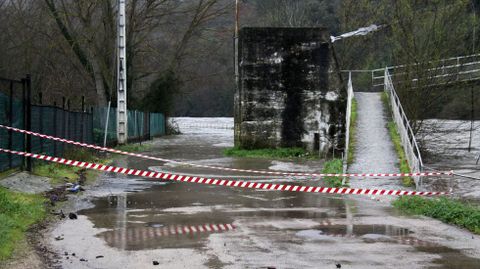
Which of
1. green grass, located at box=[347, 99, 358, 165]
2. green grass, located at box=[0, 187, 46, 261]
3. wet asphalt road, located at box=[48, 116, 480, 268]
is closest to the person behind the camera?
wet asphalt road, located at box=[48, 116, 480, 268]

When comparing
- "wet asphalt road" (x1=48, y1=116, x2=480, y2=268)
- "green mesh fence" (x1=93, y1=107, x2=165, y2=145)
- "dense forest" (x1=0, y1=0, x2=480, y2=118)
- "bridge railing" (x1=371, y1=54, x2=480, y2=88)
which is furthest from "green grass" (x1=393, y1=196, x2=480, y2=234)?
"dense forest" (x1=0, y1=0, x2=480, y2=118)

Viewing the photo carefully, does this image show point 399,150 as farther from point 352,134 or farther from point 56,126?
point 56,126

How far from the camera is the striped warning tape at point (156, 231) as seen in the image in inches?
376

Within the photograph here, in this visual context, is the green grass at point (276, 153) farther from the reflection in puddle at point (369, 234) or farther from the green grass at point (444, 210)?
the reflection in puddle at point (369, 234)

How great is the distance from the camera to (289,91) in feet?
86.9

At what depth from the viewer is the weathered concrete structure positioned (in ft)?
85.8

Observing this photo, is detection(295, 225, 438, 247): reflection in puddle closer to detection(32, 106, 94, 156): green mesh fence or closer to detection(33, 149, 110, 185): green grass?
detection(33, 149, 110, 185): green grass

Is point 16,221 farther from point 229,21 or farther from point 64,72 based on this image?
point 229,21

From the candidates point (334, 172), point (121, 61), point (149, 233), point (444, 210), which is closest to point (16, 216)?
point (149, 233)

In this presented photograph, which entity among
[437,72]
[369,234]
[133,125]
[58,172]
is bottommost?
[369,234]

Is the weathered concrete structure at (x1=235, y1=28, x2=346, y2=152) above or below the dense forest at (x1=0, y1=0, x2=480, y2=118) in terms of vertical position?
below

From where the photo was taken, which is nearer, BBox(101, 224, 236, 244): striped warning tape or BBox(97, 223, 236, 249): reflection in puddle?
BBox(97, 223, 236, 249): reflection in puddle

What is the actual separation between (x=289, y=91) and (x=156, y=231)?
17.0 meters

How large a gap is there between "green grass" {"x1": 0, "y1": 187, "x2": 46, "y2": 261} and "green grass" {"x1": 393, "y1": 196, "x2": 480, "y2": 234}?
257 inches
